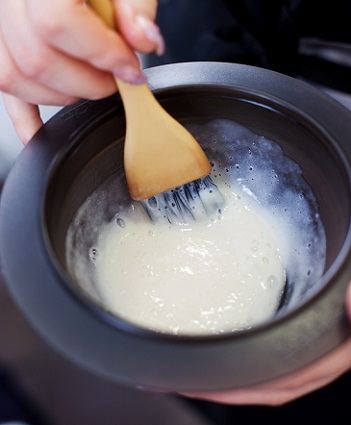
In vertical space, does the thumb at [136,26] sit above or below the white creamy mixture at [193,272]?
above

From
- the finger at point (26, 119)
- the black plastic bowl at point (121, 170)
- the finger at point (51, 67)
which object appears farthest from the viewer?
the finger at point (26, 119)

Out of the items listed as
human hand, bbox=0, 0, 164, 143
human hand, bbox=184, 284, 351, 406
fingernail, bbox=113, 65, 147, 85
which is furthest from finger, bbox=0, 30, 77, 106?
human hand, bbox=184, 284, 351, 406

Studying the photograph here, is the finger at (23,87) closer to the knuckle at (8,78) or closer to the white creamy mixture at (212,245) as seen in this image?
the knuckle at (8,78)

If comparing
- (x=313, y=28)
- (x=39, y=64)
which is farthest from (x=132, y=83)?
(x=313, y=28)

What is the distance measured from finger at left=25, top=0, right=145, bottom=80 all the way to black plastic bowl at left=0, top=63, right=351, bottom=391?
0.28 feet

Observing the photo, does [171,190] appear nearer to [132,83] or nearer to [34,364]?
[132,83]

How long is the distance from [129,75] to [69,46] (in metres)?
0.06

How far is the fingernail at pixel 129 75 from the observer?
500mm

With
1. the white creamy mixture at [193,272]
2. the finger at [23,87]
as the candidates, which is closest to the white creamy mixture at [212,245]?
the white creamy mixture at [193,272]

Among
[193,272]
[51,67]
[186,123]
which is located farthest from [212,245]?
[51,67]

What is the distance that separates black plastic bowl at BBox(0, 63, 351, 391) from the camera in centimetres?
41

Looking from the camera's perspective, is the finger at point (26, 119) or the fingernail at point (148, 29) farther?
the finger at point (26, 119)

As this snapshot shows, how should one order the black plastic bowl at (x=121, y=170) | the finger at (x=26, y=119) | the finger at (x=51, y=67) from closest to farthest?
1. the black plastic bowl at (x=121, y=170)
2. the finger at (x=51, y=67)
3. the finger at (x=26, y=119)

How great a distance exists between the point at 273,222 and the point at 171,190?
13cm
